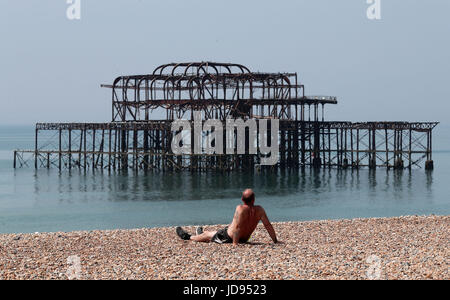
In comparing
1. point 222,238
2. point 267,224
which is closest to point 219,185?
point 222,238

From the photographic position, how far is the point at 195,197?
113ft

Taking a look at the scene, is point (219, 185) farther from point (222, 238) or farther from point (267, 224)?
point (267, 224)

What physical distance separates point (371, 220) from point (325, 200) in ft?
52.3

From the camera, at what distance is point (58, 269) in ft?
31.6

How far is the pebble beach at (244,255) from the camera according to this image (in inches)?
359

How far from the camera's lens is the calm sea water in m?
26.3

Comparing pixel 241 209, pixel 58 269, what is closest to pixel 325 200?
pixel 241 209

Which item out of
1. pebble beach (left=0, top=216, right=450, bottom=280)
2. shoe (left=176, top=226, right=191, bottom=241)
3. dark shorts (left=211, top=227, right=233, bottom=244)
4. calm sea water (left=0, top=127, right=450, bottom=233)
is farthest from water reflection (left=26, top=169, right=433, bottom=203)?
dark shorts (left=211, top=227, right=233, bottom=244)

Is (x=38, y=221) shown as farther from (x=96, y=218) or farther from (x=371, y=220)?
(x=371, y=220)

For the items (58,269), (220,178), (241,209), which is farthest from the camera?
(220,178)

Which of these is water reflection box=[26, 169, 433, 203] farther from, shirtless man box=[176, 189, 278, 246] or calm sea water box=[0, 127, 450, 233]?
shirtless man box=[176, 189, 278, 246]

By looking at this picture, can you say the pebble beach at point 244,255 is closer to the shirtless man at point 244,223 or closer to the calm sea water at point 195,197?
the shirtless man at point 244,223

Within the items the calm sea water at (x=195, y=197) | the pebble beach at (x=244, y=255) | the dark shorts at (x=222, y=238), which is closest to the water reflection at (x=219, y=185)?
the calm sea water at (x=195, y=197)
